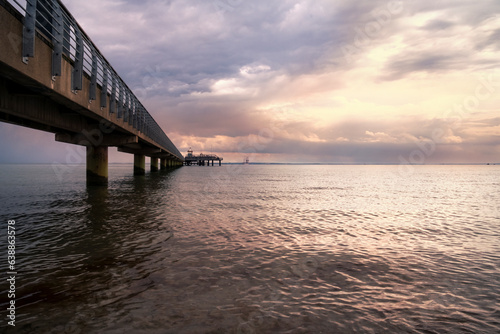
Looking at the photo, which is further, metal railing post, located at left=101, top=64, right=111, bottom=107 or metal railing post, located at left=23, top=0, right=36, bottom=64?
metal railing post, located at left=101, top=64, right=111, bottom=107

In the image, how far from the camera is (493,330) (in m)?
4.11

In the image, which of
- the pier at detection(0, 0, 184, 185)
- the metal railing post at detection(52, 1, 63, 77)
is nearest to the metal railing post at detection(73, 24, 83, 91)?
the pier at detection(0, 0, 184, 185)

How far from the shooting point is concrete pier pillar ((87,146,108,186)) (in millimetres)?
25875

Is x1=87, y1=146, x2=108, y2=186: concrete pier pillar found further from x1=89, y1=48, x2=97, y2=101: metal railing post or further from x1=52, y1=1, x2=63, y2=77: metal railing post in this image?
x1=52, y1=1, x2=63, y2=77: metal railing post

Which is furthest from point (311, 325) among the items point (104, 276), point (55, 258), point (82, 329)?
point (55, 258)

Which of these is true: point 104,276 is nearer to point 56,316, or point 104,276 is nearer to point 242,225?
point 56,316

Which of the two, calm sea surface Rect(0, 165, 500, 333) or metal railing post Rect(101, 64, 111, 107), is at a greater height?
metal railing post Rect(101, 64, 111, 107)

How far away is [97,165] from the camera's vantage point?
86.1ft

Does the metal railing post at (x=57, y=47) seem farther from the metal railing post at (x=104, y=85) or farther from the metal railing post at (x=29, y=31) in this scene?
the metal railing post at (x=104, y=85)

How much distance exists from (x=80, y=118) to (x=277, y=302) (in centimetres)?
1870

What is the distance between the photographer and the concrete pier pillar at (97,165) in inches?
1019

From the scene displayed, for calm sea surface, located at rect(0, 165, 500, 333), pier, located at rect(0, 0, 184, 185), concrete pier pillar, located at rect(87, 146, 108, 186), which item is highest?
pier, located at rect(0, 0, 184, 185)

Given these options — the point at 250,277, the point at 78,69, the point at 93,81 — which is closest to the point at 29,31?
the point at 78,69

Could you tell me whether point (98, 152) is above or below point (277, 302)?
above
